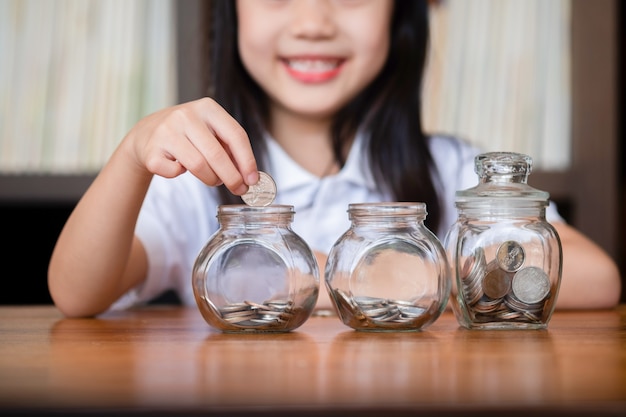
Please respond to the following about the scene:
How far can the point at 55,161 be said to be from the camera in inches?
88.4

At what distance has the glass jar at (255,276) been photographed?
2.87ft

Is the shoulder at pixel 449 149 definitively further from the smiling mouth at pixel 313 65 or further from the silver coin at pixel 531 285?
the silver coin at pixel 531 285

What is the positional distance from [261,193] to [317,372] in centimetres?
36

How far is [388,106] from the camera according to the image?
1.79 metres

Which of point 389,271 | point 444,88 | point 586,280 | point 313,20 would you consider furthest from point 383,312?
point 444,88

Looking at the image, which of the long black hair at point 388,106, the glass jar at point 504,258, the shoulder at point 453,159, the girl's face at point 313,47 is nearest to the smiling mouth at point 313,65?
the girl's face at point 313,47

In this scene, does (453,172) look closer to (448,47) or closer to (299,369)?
(448,47)

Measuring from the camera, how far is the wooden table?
1.62 ft

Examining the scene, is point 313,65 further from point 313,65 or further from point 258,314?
point 258,314

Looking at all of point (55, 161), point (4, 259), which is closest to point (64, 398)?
point (55, 161)

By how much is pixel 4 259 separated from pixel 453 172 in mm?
1237

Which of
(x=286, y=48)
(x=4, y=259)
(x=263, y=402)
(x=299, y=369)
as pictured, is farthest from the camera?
(x=4, y=259)

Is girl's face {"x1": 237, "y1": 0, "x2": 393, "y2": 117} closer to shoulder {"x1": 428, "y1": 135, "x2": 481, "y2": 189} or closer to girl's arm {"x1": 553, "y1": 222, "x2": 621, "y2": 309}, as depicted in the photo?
shoulder {"x1": 428, "y1": 135, "x2": 481, "y2": 189}

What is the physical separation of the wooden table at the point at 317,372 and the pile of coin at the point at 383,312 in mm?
19
